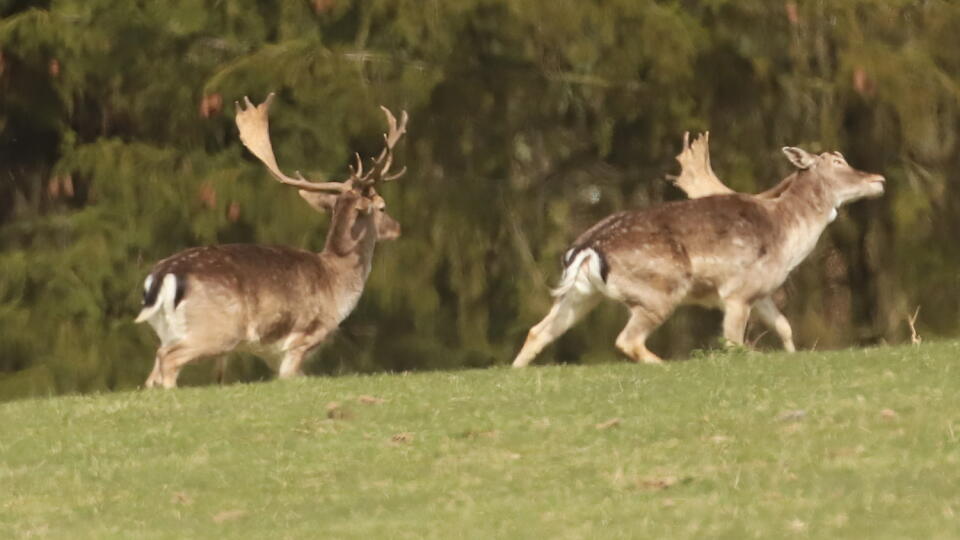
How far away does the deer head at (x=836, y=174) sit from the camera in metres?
17.0

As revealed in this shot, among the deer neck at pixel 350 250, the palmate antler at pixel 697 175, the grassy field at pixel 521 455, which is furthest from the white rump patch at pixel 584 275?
the palmate antler at pixel 697 175

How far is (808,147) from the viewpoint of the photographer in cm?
1994

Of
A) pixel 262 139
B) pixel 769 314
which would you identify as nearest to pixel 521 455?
pixel 769 314

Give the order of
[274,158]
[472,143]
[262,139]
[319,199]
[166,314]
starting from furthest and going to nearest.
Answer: [472,143], [274,158], [262,139], [319,199], [166,314]

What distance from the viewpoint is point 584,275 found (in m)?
15.2

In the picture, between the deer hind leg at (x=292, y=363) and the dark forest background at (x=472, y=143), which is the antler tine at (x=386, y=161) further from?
the dark forest background at (x=472, y=143)

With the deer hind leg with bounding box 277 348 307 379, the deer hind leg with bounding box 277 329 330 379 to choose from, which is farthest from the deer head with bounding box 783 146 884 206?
the deer hind leg with bounding box 277 348 307 379

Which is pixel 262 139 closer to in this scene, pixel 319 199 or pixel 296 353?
pixel 319 199

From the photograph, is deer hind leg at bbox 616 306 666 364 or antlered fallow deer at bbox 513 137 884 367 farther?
deer hind leg at bbox 616 306 666 364

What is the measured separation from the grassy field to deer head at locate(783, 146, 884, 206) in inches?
131

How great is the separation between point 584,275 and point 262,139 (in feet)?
13.0

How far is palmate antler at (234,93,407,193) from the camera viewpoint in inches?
696

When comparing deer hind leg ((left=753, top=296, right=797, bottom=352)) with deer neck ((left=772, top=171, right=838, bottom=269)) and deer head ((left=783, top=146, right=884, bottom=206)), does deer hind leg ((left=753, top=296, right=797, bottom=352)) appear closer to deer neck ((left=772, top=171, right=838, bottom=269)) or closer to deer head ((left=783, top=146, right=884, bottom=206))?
deer neck ((left=772, top=171, right=838, bottom=269))

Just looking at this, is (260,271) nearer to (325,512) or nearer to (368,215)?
(368,215)
